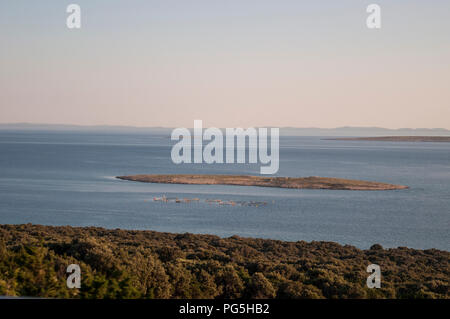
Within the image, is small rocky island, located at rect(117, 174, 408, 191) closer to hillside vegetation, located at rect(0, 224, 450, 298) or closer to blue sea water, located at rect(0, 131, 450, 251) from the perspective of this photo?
blue sea water, located at rect(0, 131, 450, 251)

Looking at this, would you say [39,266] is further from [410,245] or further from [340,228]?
[340,228]

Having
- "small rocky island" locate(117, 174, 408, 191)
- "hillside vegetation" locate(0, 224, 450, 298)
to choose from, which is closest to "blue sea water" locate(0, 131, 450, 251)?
"small rocky island" locate(117, 174, 408, 191)

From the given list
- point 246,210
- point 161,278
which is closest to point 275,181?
point 246,210

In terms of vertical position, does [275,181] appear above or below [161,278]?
below

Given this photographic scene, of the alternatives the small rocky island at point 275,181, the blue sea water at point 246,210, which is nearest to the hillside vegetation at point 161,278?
the blue sea water at point 246,210

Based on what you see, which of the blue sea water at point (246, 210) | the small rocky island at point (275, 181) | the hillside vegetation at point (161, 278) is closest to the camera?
the hillside vegetation at point (161, 278)

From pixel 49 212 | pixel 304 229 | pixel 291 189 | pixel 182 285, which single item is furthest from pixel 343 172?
pixel 182 285

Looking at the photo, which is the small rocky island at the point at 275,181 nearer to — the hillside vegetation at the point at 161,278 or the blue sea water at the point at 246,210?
the blue sea water at the point at 246,210

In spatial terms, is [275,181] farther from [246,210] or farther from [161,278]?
[161,278]
